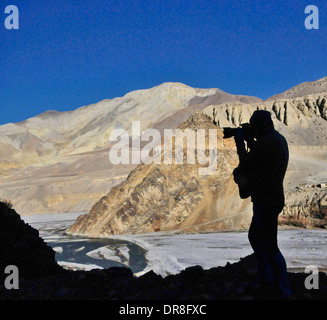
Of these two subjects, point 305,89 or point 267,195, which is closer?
point 267,195

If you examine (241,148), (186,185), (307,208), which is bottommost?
(307,208)

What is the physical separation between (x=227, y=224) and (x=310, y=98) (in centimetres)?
3168

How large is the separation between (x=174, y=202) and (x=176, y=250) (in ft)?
47.0

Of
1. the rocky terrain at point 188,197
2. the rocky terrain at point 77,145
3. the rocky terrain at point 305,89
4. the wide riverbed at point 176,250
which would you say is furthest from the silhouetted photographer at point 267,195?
the rocky terrain at point 305,89

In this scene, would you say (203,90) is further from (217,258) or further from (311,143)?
(217,258)

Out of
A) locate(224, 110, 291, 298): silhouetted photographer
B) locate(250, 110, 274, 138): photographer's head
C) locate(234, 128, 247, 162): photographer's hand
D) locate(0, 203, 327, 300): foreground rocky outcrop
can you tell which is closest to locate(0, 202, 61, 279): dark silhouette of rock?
locate(0, 203, 327, 300): foreground rocky outcrop

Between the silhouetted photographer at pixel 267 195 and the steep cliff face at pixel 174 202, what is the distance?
113 ft

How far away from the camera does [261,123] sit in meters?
5.68

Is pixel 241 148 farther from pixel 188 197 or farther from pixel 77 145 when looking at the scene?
pixel 77 145

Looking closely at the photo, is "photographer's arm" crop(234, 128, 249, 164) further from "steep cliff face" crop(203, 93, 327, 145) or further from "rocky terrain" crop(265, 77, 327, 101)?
"rocky terrain" crop(265, 77, 327, 101)

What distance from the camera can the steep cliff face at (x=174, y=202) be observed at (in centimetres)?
4162

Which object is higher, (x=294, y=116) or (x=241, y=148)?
(x=294, y=116)

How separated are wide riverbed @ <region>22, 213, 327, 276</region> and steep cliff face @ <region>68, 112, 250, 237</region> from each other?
300cm

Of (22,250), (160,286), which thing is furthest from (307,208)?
(160,286)
